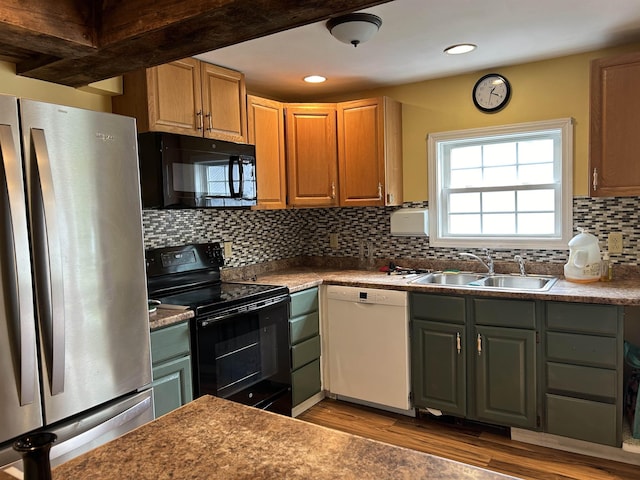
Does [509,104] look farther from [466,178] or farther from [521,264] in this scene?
[521,264]

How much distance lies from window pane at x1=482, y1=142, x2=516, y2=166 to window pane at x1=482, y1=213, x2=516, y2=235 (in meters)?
0.37

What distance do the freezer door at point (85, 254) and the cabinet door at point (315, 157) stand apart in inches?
66.5

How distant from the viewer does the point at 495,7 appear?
226 cm

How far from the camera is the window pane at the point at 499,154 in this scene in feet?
11.2

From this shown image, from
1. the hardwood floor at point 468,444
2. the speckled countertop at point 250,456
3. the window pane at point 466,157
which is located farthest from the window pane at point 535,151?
the speckled countertop at point 250,456

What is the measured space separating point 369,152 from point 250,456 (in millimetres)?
2754

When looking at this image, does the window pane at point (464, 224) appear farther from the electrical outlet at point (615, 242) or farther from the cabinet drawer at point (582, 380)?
the cabinet drawer at point (582, 380)

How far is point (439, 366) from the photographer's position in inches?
121

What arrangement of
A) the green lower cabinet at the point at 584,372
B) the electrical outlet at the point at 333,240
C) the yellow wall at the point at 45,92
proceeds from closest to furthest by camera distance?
the yellow wall at the point at 45,92
the green lower cabinet at the point at 584,372
the electrical outlet at the point at 333,240

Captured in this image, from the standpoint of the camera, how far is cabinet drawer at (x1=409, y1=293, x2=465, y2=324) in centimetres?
296

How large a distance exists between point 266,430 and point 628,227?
2738 millimetres

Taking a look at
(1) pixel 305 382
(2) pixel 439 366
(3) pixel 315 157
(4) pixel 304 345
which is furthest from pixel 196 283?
(2) pixel 439 366

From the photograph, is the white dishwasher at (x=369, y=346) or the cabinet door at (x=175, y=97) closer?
the cabinet door at (x=175, y=97)

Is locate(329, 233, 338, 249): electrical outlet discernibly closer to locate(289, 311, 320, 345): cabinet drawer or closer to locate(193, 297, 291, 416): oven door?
locate(289, 311, 320, 345): cabinet drawer
